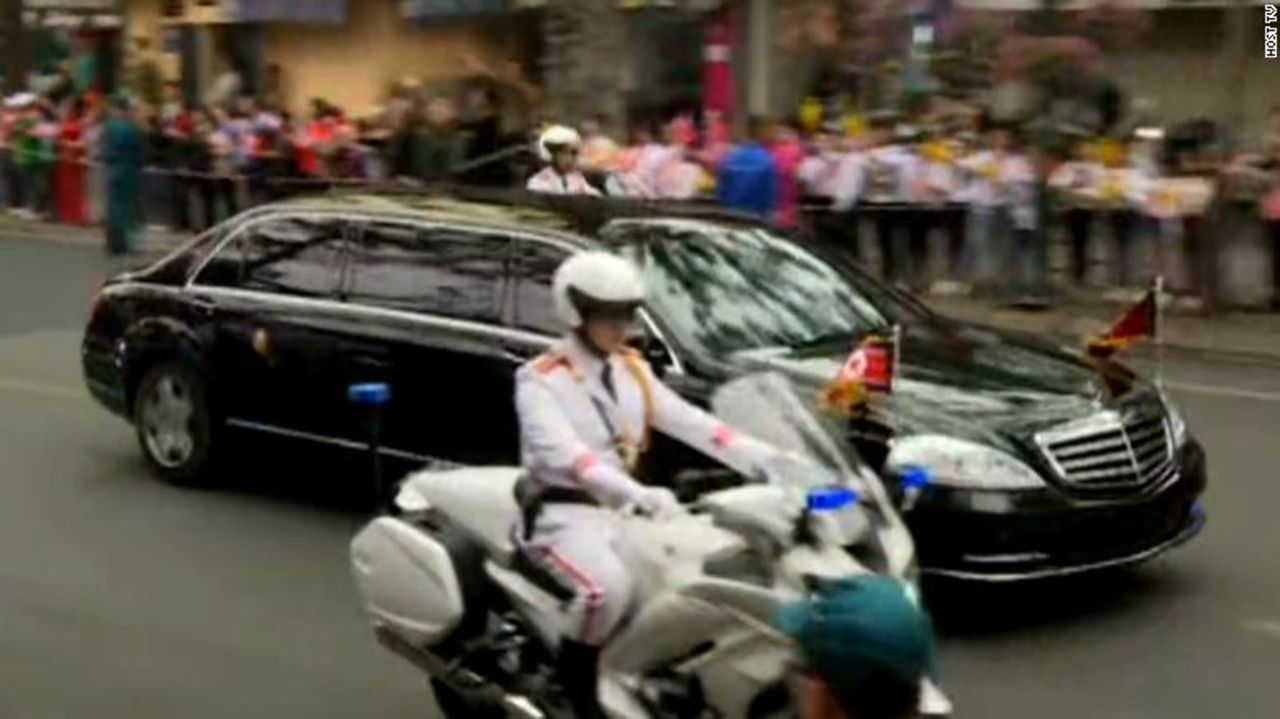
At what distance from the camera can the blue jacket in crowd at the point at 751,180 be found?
18953mm

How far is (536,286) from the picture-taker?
10.5 metres

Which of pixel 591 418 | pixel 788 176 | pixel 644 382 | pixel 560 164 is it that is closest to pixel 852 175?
pixel 788 176

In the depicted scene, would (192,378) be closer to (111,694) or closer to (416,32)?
(111,694)

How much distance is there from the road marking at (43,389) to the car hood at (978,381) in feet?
21.7

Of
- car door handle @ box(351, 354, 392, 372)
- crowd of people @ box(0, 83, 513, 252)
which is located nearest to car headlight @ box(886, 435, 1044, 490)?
car door handle @ box(351, 354, 392, 372)

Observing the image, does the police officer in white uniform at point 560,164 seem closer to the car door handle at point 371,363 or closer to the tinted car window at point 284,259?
the tinted car window at point 284,259

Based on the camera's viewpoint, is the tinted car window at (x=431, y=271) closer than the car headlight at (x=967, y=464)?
No

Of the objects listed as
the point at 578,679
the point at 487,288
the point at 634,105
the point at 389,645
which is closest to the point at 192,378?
the point at 487,288

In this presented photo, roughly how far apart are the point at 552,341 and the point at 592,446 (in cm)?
343

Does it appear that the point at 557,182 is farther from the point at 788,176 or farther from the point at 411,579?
the point at 411,579

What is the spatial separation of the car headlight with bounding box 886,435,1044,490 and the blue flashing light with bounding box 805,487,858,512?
2698 mm

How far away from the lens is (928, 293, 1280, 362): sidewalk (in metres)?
17.2

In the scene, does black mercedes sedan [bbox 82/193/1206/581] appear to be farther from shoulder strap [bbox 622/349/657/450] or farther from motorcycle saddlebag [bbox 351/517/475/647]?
motorcycle saddlebag [bbox 351/517/475/647]

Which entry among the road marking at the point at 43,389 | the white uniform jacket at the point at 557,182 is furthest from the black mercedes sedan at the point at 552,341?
the white uniform jacket at the point at 557,182
